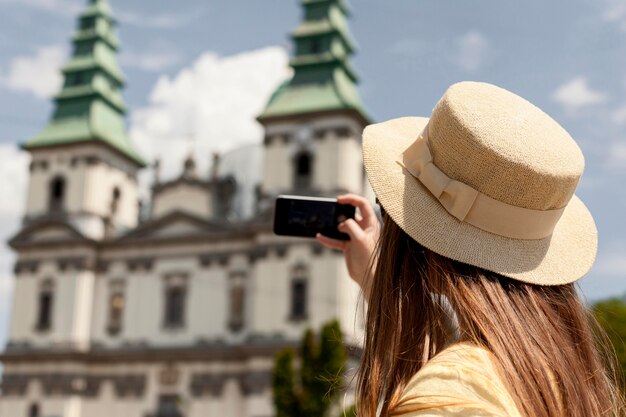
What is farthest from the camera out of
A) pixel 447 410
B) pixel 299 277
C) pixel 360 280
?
pixel 299 277

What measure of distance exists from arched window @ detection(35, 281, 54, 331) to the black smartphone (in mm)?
33956

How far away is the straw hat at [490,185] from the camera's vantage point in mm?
1730

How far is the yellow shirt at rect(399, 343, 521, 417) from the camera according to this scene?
145 centimetres

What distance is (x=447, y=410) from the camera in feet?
4.72

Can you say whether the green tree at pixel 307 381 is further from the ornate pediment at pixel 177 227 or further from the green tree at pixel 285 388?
the ornate pediment at pixel 177 227

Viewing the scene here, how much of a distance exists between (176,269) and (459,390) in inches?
1330

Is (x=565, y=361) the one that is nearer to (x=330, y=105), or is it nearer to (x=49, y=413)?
(x=330, y=105)

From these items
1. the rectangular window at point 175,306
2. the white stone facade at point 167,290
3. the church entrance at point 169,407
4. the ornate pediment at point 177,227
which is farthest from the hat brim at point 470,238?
the rectangular window at point 175,306

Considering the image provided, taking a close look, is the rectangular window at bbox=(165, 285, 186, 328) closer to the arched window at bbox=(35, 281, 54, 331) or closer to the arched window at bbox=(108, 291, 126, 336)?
the arched window at bbox=(108, 291, 126, 336)

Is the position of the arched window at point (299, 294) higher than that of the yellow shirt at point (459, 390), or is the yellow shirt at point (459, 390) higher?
the arched window at point (299, 294)

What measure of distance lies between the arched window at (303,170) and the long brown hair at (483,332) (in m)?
31.1

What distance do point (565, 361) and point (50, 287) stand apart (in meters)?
35.8

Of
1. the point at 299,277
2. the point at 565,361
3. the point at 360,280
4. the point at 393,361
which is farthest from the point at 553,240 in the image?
the point at 299,277

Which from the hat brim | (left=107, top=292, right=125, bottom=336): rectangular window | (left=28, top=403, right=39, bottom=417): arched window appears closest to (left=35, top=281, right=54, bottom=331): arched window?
(left=107, top=292, right=125, bottom=336): rectangular window
